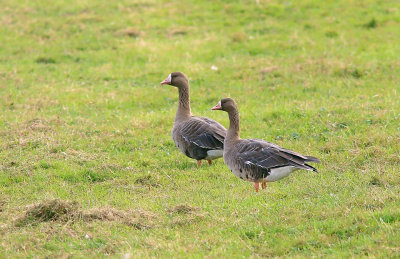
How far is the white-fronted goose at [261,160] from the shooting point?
976 cm

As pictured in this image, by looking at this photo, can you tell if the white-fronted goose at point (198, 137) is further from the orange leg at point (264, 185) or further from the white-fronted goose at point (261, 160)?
the orange leg at point (264, 185)

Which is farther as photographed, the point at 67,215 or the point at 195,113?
the point at 195,113

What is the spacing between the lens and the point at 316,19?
23.5 meters

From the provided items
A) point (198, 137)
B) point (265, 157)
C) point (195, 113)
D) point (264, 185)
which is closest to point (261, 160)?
point (265, 157)

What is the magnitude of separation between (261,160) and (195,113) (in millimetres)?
5910

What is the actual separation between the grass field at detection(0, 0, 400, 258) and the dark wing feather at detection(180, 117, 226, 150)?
532 mm

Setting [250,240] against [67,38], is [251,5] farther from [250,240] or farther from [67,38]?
[250,240]

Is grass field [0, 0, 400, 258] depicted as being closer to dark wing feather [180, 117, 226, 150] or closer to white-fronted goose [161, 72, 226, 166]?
white-fronted goose [161, 72, 226, 166]

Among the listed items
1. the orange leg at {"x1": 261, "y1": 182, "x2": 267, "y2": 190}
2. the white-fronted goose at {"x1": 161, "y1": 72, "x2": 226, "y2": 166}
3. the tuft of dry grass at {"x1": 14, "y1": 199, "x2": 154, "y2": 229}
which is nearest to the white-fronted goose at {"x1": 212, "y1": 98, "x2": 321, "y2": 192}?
the orange leg at {"x1": 261, "y1": 182, "x2": 267, "y2": 190}

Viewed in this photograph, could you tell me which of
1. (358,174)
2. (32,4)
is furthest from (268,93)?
(32,4)

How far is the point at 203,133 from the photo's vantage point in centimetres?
1219

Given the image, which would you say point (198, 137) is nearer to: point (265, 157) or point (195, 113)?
point (265, 157)

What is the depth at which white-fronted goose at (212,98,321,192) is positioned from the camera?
9758 mm

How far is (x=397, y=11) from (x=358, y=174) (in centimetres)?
1553
